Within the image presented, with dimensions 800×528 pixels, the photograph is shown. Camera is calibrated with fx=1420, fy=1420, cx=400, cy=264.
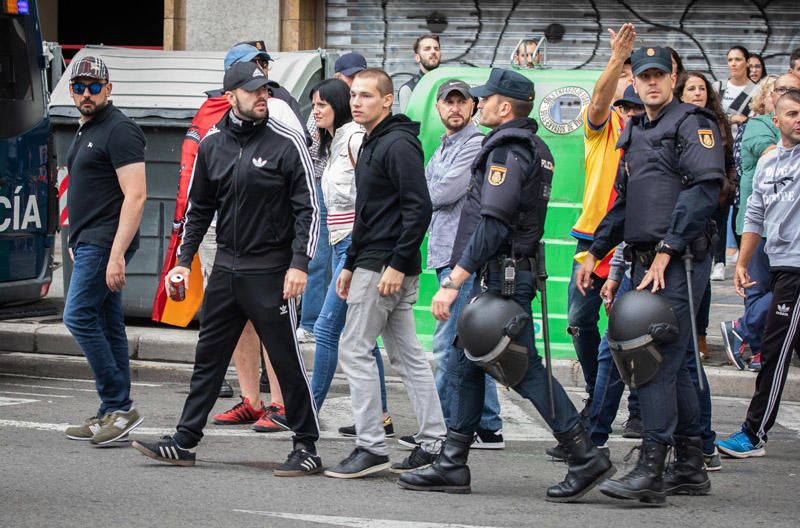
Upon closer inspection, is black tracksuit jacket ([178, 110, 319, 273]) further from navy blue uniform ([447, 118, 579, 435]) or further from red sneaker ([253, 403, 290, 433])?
red sneaker ([253, 403, 290, 433])

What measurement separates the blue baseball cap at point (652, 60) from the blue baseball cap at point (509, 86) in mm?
449

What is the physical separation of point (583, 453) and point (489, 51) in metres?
9.66

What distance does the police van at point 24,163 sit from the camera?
909 cm

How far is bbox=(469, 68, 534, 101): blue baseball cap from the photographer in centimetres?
591

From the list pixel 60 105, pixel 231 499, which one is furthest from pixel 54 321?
pixel 231 499

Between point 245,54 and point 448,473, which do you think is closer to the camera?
point 448,473

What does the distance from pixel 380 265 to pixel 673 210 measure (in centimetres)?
125

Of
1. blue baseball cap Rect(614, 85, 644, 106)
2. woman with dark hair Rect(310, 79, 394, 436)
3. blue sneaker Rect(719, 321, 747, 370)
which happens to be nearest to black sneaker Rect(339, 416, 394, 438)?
woman with dark hair Rect(310, 79, 394, 436)

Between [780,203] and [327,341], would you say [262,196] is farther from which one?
[780,203]

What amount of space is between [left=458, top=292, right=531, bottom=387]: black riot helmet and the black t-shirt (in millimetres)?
2034

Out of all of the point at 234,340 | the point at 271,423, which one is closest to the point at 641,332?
the point at 234,340

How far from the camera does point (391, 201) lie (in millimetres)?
6016

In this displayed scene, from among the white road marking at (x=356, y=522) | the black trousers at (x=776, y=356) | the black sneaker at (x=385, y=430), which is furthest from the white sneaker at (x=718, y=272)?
the white road marking at (x=356, y=522)

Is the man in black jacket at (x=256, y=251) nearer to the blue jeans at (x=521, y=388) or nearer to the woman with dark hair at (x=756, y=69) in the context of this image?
the blue jeans at (x=521, y=388)
